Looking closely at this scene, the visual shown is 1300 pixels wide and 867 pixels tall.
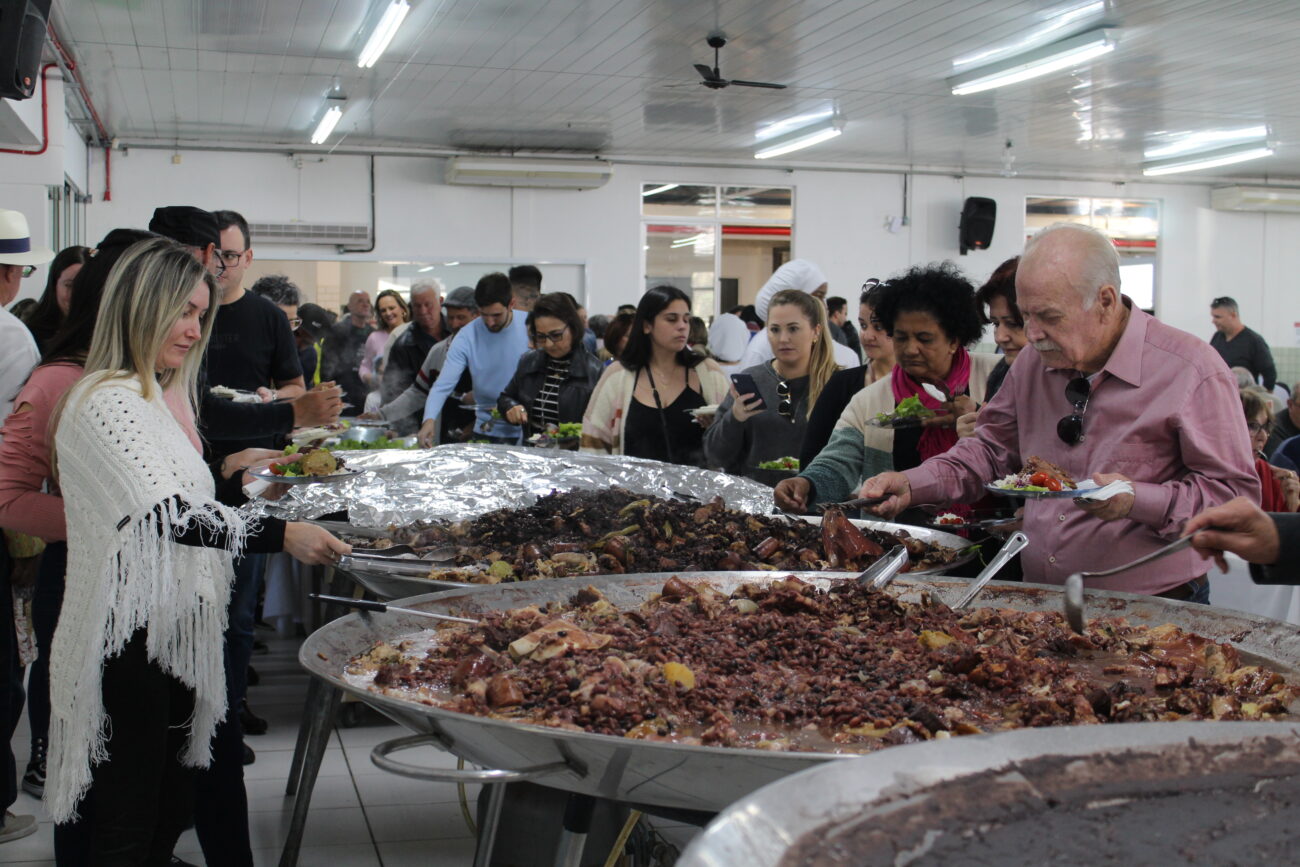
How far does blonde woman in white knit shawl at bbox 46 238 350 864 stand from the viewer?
2.24 meters

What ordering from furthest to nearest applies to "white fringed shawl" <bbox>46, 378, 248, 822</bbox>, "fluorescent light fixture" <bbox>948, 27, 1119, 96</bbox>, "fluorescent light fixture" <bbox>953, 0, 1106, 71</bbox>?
"fluorescent light fixture" <bbox>948, 27, 1119, 96</bbox> → "fluorescent light fixture" <bbox>953, 0, 1106, 71</bbox> → "white fringed shawl" <bbox>46, 378, 248, 822</bbox>

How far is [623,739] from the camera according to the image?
1242mm

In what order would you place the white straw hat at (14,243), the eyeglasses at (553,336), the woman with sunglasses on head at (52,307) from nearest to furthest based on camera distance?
the woman with sunglasses on head at (52,307) → the white straw hat at (14,243) → the eyeglasses at (553,336)

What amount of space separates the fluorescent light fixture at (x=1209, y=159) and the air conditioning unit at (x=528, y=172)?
21.8ft

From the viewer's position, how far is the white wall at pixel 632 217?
12.5 meters

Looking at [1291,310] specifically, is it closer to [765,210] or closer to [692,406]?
[765,210]

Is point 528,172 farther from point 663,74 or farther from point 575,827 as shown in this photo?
point 575,827

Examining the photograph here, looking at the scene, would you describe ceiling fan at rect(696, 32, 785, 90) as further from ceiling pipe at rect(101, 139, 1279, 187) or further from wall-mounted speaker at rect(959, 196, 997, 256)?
wall-mounted speaker at rect(959, 196, 997, 256)

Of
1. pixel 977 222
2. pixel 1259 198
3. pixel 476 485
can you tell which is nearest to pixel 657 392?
pixel 476 485

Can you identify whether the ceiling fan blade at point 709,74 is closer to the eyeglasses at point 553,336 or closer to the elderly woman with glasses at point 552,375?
the elderly woman with glasses at point 552,375

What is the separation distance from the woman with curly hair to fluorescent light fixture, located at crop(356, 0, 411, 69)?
4.95m

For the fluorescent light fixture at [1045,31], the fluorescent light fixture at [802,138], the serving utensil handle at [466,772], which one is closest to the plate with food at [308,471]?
the serving utensil handle at [466,772]

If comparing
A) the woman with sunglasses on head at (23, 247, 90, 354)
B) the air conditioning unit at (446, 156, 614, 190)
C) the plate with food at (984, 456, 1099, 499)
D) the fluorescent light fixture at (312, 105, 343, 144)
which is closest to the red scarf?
the plate with food at (984, 456, 1099, 499)

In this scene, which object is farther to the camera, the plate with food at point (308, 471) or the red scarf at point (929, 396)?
the plate with food at point (308, 471)
